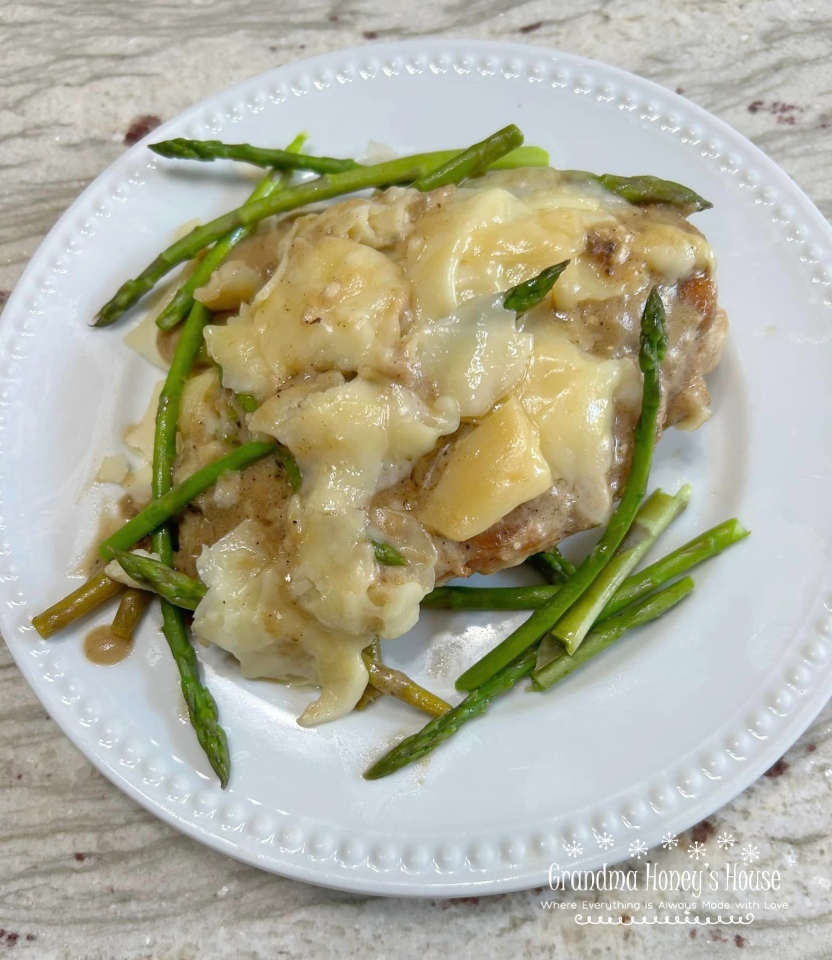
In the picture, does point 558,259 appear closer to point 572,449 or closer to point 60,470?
point 572,449

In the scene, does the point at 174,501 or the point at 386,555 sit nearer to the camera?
the point at 386,555

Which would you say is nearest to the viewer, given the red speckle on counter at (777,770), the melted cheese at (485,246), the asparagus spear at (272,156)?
the melted cheese at (485,246)

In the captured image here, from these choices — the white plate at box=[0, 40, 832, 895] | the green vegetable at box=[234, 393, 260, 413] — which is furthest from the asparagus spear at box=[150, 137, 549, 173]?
the green vegetable at box=[234, 393, 260, 413]

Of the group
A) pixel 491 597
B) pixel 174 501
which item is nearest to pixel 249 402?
pixel 174 501

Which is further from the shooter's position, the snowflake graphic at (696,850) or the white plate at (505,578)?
the snowflake graphic at (696,850)

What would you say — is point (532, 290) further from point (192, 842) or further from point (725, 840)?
point (192, 842)

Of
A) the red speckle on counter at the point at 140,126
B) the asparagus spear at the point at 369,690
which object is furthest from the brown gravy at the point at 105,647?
the red speckle on counter at the point at 140,126

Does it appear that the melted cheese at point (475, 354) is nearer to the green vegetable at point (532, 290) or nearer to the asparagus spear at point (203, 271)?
the green vegetable at point (532, 290)

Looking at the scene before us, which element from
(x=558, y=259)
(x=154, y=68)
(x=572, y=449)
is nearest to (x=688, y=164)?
(x=558, y=259)
